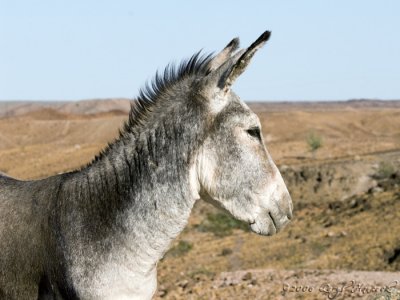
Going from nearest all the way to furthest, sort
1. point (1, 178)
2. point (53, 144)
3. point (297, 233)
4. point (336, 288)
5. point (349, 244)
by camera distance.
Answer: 1. point (1, 178)
2. point (336, 288)
3. point (349, 244)
4. point (297, 233)
5. point (53, 144)

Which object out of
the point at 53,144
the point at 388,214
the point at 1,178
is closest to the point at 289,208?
the point at 1,178

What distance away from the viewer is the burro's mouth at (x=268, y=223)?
5262 millimetres

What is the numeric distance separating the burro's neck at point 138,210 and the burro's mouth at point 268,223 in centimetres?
42

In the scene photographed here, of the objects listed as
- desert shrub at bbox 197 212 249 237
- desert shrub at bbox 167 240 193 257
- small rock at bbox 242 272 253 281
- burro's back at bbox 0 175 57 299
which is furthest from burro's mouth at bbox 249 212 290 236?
desert shrub at bbox 197 212 249 237

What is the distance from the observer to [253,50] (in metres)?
5.06

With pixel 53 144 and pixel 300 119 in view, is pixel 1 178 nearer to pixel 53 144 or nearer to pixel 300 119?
pixel 53 144

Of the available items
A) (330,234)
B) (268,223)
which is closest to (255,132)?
(268,223)

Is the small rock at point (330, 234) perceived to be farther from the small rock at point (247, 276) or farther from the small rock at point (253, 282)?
the small rock at point (253, 282)

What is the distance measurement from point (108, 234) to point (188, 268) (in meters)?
16.6

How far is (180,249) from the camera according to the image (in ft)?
81.7

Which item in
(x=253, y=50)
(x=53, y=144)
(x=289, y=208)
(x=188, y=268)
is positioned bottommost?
(x=53, y=144)

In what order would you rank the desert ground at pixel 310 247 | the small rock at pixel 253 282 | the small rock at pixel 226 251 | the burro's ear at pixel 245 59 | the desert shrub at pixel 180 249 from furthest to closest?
the desert shrub at pixel 180 249 < the small rock at pixel 226 251 < the small rock at pixel 253 282 < the desert ground at pixel 310 247 < the burro's ear at pixel 245 59

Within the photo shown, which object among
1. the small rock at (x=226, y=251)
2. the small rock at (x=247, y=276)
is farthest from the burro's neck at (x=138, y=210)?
the small rock at (x=226, y=251)

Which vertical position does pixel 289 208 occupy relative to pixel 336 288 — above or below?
above
